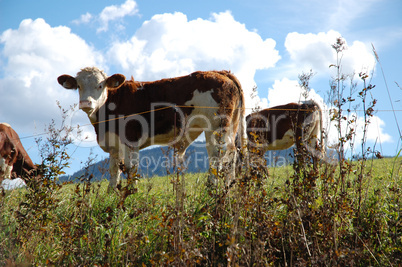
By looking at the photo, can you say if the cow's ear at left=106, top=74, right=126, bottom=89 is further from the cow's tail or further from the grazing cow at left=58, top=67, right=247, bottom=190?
the cow's tail

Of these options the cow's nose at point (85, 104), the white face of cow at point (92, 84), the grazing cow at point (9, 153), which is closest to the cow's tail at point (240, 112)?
the white face of cow at point (92, 84)

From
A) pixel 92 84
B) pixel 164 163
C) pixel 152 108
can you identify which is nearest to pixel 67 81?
pixel 92 84

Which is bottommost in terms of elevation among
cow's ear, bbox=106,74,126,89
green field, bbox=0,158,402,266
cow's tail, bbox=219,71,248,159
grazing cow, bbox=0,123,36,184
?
green field, bbox=0,158,402,266

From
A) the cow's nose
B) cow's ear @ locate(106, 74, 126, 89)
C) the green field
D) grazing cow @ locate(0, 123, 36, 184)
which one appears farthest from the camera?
grazing cow @ locate(0, 123, 36, 184)

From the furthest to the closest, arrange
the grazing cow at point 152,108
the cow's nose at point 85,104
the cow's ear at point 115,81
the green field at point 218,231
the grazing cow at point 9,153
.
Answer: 1. the grazing cow at point 9,153
2. the cow's ear at point 115,81
3. the grazing cow at point 152,108
4. the cow's nose at point 85,104
5. the green field at point 218,231

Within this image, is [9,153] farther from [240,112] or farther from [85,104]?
[240,112]

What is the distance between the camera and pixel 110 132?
742 centimetres

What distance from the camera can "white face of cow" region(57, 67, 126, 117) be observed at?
7.12m

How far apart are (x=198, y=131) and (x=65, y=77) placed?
2.93 m

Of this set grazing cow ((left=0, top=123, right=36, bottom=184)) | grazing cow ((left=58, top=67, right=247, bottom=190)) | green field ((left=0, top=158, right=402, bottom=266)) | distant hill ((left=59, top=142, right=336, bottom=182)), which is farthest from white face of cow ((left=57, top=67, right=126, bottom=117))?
green field ((left=0, top=158, right=402, bottom=266))

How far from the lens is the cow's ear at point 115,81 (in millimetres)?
7406

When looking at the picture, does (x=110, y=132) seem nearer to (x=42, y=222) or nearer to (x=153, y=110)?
(x=153, y=110)

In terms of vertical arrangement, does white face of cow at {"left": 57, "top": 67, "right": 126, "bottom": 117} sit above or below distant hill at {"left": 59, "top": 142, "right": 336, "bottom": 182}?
above

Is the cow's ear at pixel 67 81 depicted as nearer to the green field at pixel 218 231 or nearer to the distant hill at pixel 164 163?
the distant hill at pixel 164 163
